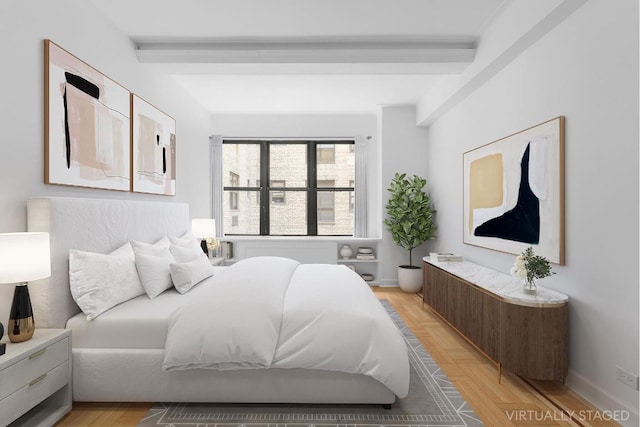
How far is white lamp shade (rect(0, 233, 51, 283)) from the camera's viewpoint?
158 centimetres

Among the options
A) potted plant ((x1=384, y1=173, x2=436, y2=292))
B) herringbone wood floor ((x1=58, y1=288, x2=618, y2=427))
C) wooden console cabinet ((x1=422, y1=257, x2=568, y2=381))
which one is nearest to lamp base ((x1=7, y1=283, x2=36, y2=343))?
herringbone wood floor ((x1=58, y1=288, x2=618, y2=427))

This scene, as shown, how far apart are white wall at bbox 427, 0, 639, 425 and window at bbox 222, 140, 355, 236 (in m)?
3.27

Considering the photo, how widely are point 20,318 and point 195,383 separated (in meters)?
0.98

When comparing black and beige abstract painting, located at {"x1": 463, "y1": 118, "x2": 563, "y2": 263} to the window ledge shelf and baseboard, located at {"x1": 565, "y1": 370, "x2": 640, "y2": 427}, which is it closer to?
baseboard, located at {"x1": 565, "y1": 370, "x2": 640, "y2": 427}

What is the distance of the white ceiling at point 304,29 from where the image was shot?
2.55 meters

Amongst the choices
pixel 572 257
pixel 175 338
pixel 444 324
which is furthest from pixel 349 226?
pixel 175 338

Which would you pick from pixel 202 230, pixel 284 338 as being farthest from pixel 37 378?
pixel 202 230

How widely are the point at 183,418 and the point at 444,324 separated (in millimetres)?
2617

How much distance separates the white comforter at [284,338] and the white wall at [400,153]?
3.10 metres

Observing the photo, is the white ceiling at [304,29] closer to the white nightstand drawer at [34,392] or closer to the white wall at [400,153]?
the white wall at [400,153]

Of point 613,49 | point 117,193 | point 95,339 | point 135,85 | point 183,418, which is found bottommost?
point 183,418

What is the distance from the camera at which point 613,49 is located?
1832mm

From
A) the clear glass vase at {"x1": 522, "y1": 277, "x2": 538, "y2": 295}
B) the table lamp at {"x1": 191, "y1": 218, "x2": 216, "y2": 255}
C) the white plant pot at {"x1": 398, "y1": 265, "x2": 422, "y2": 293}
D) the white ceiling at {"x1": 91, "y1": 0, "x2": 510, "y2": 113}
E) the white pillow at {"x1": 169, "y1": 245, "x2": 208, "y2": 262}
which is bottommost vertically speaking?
the white plant pot at {"x1": 398, "y1": 265, "x2": 422, "y2": 293}

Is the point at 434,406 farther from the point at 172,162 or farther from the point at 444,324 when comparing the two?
the point at 172,162
